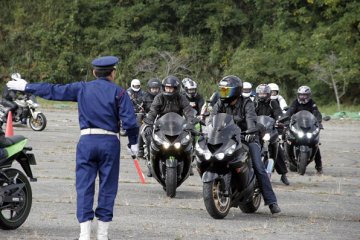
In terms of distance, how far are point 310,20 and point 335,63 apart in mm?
5279

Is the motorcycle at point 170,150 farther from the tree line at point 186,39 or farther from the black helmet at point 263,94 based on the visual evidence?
the tree line at point 186,39

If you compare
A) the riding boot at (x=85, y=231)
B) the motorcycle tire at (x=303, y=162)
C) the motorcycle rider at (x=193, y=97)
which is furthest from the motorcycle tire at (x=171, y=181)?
the motorcycle tire at (x=303, y=162)

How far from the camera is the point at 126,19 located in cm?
6281

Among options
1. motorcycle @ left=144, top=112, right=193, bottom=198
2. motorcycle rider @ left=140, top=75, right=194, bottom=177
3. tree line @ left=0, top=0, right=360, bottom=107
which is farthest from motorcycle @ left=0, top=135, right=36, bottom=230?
tree line @ left=0, top=0, right=360, bottom=107

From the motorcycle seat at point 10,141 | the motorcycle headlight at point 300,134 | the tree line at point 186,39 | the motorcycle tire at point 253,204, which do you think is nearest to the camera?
the motorcycle seat at point 10,141

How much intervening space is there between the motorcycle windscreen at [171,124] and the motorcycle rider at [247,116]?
222 centimetres

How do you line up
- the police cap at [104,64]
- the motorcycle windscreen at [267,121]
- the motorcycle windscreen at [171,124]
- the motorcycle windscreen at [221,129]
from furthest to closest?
1. the motorcycle windscreen at [267,121]
2. the motorcycle windscreen at [171,124]
3. the motorcycle windscreen at [221,129]
4. the police cap at [104,64]

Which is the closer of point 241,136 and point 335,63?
point 241,136

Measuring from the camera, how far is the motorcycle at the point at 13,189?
10.5 m

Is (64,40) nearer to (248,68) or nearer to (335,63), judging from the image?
(248,68)

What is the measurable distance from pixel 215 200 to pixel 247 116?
1.39 meters

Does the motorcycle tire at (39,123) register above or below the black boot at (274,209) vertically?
above

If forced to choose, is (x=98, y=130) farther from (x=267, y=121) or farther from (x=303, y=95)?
(x=303, y=95)

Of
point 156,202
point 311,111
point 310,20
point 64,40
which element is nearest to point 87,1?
point 64,40
